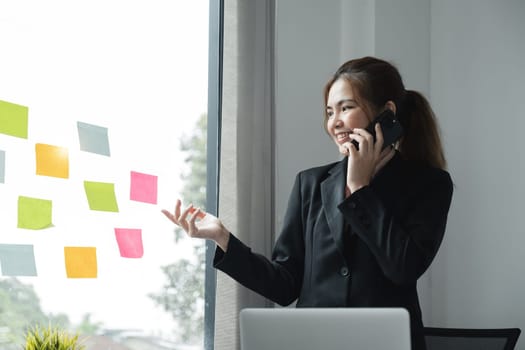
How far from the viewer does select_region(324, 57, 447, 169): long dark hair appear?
2.04m

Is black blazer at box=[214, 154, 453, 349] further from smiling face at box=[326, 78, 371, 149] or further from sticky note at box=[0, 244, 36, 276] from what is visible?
sticky note at box=[0, 244, 36, 276]

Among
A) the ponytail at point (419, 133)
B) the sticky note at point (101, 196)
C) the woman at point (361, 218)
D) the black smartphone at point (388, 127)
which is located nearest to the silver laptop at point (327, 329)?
the woman at point (361, 218)

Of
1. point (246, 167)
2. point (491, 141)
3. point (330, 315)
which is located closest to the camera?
point (330, 315)

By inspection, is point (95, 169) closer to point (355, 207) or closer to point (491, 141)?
point (355, 207)

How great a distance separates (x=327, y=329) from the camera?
1.19 meters

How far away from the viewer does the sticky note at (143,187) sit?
243 cm

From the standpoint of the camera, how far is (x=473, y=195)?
2850mm

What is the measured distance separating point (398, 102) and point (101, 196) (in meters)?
1.00

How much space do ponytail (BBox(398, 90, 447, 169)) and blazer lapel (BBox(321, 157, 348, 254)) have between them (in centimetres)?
20

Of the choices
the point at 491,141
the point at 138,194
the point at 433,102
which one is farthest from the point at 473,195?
the point at 138,194

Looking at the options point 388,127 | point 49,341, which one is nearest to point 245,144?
point 388,127

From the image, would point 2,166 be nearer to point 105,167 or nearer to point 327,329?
point 105,167

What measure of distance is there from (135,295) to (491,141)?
150cm

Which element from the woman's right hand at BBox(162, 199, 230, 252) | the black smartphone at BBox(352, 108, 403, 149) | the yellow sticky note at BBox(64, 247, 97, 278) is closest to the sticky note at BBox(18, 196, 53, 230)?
the yellow sticky note at BBox(64, 247, 97, 278)
